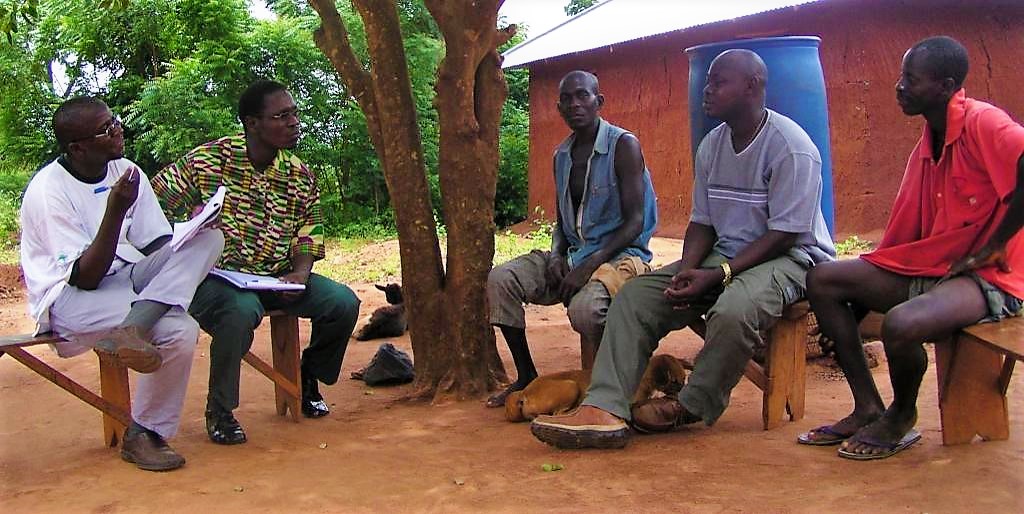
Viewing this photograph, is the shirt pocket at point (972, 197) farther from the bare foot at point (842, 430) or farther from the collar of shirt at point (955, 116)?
the bare foot at point (842, 430)

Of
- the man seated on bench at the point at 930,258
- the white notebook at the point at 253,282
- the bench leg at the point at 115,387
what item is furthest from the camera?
the white notebook at the point at 253,282

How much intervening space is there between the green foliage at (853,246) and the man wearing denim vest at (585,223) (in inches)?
214

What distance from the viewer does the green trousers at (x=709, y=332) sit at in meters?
3.30

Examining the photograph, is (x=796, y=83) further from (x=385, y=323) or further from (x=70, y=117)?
(x=70, y=117)

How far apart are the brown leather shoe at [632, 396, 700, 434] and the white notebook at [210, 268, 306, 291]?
143cm

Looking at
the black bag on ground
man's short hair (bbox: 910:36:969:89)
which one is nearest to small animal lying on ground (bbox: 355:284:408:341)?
the black bag on ground

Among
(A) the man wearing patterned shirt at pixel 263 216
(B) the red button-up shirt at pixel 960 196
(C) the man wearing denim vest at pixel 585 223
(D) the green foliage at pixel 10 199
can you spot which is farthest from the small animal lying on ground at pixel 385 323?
(D) the green foliage at pixel 10 199

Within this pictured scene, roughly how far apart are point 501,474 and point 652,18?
1044cm

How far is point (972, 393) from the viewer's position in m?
3.18

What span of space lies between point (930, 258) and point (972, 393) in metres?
0.47

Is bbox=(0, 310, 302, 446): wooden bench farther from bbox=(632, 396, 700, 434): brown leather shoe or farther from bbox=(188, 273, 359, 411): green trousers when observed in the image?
bbox=(632, 396, 700, 434): brown leather shoe

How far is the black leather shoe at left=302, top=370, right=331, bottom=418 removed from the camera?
4.18 meters

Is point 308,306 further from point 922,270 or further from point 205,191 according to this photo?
point 922,270

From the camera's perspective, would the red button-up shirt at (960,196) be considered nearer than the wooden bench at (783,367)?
Yes
